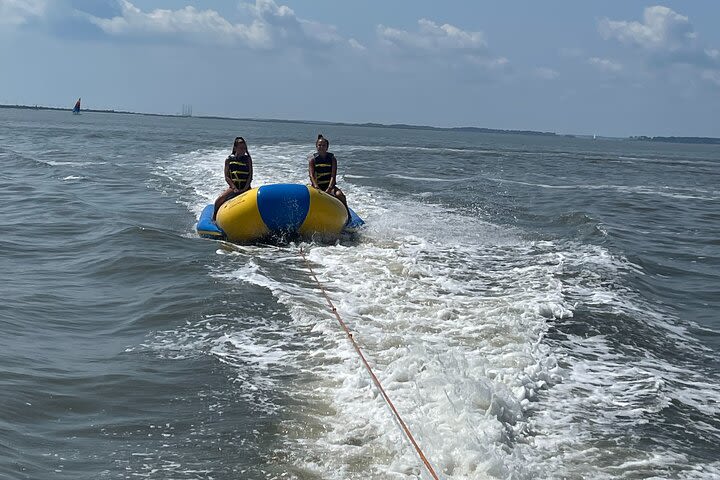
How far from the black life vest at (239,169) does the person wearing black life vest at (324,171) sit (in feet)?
2.75

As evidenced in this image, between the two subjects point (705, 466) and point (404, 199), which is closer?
point (705, 466)

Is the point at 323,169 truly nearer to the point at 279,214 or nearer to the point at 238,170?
the point at 238,170

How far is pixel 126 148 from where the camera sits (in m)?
27.8

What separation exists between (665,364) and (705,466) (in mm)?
1656

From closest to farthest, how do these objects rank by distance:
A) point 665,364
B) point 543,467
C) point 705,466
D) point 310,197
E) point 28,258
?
point 543,467 < point 705,466 < point 665,364 < point 28,258 < point 310,197

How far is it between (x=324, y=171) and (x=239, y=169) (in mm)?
1122

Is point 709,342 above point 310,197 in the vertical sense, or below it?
below

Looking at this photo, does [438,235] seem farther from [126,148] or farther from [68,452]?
[126,148]

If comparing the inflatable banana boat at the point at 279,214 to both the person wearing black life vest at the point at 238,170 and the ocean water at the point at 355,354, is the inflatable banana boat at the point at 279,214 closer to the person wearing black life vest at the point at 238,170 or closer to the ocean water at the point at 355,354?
the ocean water at the point at 355,354

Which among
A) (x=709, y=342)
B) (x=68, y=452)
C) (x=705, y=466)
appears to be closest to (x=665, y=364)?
(x=709, y=342)

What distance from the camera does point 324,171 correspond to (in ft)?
31.9

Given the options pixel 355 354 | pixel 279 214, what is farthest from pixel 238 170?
pixel 355 354

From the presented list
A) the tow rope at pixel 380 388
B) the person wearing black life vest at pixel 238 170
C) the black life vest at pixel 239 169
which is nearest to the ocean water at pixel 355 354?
the tow rope at pixel 380 388

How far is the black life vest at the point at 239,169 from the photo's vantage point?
9.55 m
